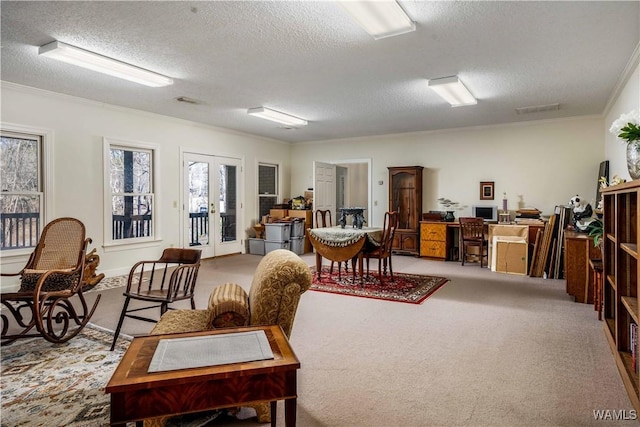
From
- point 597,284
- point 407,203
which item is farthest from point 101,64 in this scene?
point 407,203

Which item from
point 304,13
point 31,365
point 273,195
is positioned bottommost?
point 31,365

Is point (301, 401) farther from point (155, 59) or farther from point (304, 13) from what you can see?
point (155, 59)

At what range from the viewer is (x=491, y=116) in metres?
6.15

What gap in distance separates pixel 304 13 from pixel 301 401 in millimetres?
2621

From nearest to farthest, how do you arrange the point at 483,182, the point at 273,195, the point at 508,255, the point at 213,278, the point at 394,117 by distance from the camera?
the point at 213,278 < the point at 508,255 < the point at 394,117 < the point at 483,182 < the point at 273,195

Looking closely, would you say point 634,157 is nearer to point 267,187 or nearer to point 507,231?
point 507,231

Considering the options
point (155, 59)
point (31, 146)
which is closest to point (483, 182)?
point (155, 59)

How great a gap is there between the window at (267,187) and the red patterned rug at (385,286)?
3245mm

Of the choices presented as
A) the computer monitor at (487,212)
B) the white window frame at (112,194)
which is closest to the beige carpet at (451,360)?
the white window frame at (112,194)

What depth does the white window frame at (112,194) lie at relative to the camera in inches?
211

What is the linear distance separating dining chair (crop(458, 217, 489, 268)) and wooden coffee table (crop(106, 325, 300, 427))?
5.42 metres

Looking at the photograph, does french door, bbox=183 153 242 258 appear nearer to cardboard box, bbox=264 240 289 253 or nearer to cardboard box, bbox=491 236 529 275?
cardboard box, bbox=264 240 289 253

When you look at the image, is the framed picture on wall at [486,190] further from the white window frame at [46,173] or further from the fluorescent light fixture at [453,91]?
the white window frame at [46,173]

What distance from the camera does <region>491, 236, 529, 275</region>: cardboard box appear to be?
5.72m
